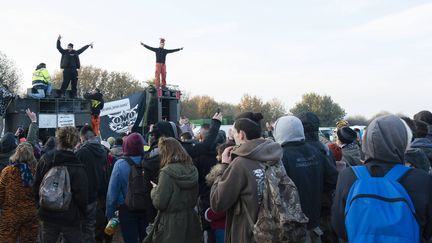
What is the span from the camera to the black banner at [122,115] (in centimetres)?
1394

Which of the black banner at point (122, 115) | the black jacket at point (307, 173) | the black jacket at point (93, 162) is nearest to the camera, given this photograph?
the black jacket at point (307, 173)

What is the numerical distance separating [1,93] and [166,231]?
8.50m

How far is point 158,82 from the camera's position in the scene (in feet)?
51.7

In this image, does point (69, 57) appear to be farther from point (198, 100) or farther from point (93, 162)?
point (198, 100)

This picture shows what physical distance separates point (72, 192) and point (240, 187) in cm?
251

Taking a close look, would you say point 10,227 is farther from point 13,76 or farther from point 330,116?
point 330,116

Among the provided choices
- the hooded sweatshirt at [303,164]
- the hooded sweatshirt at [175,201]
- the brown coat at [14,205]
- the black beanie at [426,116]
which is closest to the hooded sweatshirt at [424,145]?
the black beanie at [426,116]

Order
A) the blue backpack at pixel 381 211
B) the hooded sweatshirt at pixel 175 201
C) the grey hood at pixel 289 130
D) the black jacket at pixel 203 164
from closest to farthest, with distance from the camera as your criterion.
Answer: the blue backpack at pixel 381 211 → the grey hood at pixel 289 130 → the hooded sweatshirt at pixel 175 201 → the black jacket at pixel 203 164

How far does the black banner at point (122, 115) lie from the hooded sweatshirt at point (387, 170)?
1162cm

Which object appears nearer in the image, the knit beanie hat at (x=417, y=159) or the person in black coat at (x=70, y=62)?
the knit beanie hat at (x=417, y=159)

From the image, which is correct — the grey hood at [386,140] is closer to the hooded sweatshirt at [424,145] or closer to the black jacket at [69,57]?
the hooded sweatshirt at [424,145]

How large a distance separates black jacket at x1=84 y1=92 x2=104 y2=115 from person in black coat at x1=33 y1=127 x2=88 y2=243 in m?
8.06

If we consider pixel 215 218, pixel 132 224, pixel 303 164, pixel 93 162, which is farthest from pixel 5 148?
pixel 303 164

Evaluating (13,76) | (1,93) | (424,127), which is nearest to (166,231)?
(424,127)
